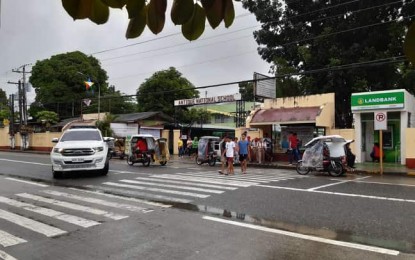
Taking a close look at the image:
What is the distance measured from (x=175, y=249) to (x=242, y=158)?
1313 centimetres

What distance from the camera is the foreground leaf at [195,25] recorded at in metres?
1.55

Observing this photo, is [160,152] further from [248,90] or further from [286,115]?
[248,90]

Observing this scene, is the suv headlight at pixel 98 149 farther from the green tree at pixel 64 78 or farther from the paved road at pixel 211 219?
the green tree at pixel 64 78

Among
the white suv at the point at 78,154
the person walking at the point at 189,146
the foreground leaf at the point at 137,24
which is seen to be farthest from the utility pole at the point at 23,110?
the foreground leaf at the point at 137,24

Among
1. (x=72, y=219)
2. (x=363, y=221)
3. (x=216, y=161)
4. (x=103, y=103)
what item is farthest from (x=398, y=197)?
(x=103, y=103)

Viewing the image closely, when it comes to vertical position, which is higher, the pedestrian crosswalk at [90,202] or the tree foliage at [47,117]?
the tree foliage at [47,117]

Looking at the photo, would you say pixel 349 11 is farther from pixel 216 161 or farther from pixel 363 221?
pixel 363 221

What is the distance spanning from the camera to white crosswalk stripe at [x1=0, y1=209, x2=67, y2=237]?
7.41 m

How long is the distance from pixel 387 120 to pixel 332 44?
26.0ft

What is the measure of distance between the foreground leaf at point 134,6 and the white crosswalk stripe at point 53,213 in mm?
7054

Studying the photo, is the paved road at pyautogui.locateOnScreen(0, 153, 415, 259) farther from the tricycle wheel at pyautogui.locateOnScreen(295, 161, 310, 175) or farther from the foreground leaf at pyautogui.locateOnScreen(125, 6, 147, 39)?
the foreground leaf at pyautogui.locateOnScreen(125, 6, 147, 39)

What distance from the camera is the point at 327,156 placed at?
1731 centimetres

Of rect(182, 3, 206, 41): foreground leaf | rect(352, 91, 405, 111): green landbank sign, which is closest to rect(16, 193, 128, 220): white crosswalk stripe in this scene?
rect(182, 3, 206, 41): foreground leaf

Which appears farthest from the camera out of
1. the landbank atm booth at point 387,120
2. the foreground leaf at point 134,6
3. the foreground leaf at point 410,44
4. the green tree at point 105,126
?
the green tree at point 105,126
